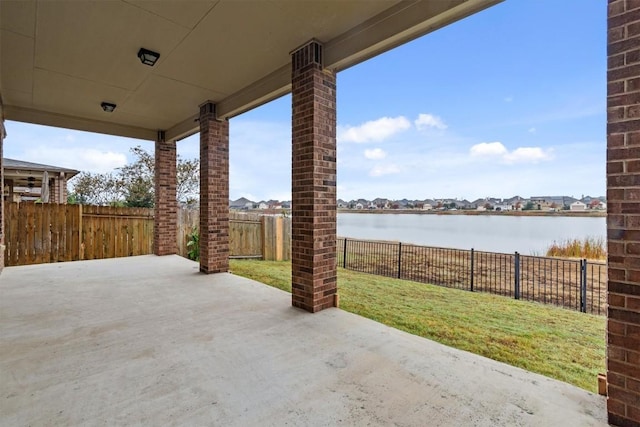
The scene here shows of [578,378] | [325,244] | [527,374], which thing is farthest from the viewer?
[325,244]

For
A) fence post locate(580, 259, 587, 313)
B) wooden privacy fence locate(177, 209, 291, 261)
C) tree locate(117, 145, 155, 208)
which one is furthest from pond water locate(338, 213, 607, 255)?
tree locate(117, 145, 155, 208)

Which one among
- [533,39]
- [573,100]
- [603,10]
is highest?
[533,39]

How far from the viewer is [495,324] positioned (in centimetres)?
376

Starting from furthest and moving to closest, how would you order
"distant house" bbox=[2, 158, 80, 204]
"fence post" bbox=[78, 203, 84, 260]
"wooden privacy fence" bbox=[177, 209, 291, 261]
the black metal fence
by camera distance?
"distant house" bbox=[2, 158, 80, 204]
"wooden privacy fence" bbox=[177, 209, 291, 261]
"fence post" bbox=[78, 203, 84, 260]
the black metal fence

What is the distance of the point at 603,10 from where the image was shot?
6.05ft

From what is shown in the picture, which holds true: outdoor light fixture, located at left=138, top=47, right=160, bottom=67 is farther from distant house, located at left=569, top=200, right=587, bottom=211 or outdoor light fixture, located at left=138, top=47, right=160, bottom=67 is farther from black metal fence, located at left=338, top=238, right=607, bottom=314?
distant house, located at left=569, top=200, right=587, bottom=211

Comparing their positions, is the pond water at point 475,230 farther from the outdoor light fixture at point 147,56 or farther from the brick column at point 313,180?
the outdoor light fixture at point 147,56

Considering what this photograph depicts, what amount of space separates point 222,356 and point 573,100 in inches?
341

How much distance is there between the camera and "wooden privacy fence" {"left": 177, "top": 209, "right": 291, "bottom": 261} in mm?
8852

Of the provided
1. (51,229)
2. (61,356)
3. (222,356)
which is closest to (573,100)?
(222,356)

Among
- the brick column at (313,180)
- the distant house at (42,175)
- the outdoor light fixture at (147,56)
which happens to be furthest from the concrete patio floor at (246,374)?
the distant house at (42,175)

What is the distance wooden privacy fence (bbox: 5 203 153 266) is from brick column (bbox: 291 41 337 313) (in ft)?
21.1

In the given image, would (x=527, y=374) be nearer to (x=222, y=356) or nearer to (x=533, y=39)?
(x=222, y=356)

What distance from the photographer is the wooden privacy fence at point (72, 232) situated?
6652 millimetres
